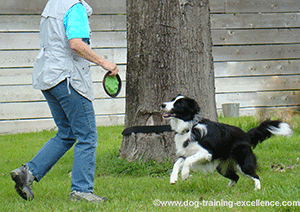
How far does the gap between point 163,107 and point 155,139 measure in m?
0.93

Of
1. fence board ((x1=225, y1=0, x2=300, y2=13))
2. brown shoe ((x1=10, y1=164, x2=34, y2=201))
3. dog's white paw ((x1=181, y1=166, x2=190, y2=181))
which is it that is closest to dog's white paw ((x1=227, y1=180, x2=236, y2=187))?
dog's white paw ((x1=181, y1=166, x2=190, y2=181))

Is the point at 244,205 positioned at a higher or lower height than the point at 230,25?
lower

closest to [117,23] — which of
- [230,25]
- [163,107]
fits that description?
[230,25]

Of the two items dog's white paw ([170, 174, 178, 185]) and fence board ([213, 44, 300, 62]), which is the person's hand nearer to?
dog's white paw ([170, 174, 178, 185])

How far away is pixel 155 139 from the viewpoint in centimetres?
463

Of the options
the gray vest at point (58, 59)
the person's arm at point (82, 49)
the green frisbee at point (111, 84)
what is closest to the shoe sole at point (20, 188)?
the gray vest at point (58, 59)

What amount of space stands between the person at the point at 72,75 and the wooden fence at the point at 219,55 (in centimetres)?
427

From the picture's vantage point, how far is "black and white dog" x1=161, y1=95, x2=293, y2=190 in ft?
12.3

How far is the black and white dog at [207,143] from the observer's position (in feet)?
12.3

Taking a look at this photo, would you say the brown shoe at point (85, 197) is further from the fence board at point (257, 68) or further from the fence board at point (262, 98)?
the fence board at point (257, 68)

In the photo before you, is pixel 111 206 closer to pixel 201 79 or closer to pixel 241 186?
pixel 241 186

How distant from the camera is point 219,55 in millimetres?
8086

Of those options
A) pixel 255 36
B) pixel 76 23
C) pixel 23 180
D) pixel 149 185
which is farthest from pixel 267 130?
pixel 255 36

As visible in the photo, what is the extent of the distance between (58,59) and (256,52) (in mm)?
5813
